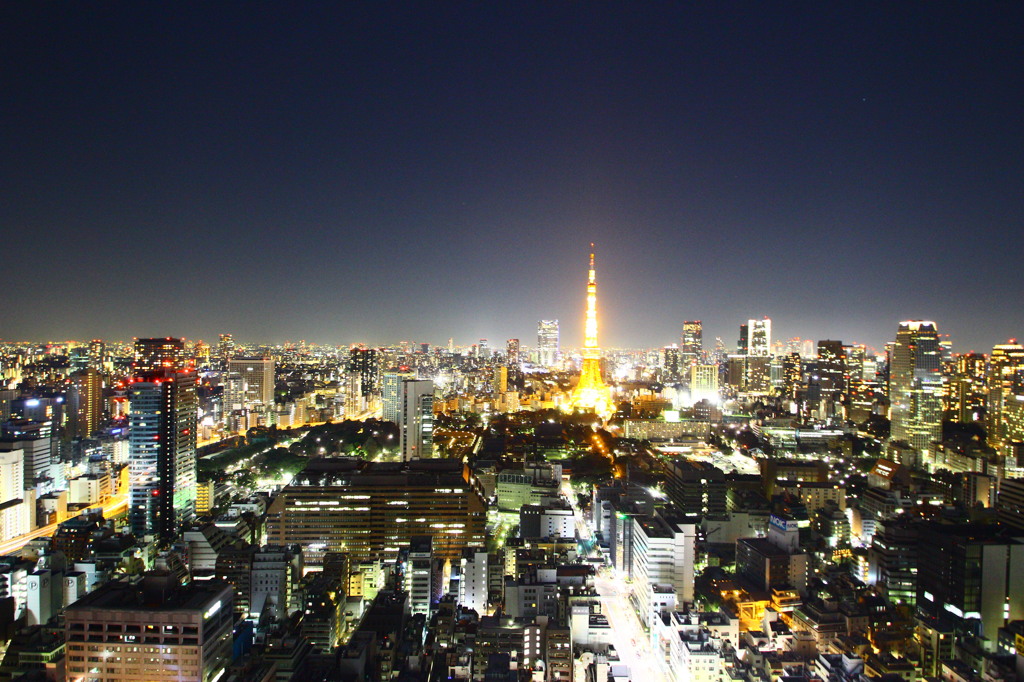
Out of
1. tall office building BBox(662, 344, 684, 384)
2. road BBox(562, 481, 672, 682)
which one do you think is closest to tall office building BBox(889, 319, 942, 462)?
road BBox(562, 481, 672, 682)

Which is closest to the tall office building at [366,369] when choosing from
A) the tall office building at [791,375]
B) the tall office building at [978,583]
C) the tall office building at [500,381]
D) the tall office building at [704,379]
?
the tall office building at [500,381]

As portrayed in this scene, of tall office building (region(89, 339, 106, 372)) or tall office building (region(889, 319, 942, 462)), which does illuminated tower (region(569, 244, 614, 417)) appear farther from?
tall office building (region(89, 339, 106, 372))

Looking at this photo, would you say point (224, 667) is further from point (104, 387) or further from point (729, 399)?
point (729, 399)

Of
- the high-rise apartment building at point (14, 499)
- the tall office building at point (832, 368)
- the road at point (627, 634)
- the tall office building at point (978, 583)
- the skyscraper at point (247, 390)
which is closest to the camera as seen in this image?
the road at point (627, 634)

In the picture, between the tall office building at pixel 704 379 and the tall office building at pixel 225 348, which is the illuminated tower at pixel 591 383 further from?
the tall office building at pixel 225 348

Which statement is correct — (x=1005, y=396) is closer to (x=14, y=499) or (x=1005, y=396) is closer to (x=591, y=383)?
(x=591, y=383)

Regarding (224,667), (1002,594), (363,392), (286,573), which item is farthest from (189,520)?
(363,392)
